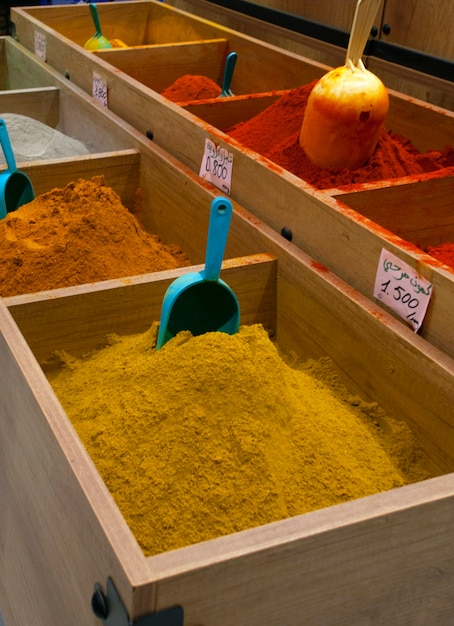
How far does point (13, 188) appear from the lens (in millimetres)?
1631

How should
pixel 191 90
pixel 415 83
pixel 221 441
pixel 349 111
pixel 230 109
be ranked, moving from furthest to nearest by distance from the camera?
pixel 191 90, pixel 415 83, pixel 230 109, pixel 349 111, pixel 221 441

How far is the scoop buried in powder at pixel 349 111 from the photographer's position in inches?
56.7

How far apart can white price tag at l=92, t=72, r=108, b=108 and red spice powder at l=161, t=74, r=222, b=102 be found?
0.26 metres

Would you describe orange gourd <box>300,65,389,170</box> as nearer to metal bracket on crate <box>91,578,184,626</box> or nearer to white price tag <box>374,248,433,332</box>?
white price tag <box>374,248,433,332</box>

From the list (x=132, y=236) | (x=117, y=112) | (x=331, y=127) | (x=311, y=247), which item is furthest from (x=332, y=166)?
(x=117, y=112)

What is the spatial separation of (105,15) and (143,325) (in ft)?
6.68

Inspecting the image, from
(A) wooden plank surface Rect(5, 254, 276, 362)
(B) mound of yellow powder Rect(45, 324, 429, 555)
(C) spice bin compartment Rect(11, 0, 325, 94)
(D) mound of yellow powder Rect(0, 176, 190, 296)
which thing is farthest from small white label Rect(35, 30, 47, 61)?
(B) mound of yellow powder Rect(45, 324, 429, 555)

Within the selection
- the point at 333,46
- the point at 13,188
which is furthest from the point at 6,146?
the point at 333,46

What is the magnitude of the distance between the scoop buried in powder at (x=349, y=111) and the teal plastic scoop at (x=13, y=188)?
621 millimetres

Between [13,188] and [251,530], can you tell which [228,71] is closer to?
[13,188]

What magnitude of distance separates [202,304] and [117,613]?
0.53 m

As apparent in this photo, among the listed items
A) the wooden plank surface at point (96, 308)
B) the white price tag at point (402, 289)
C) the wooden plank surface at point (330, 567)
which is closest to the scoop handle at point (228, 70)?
the wooden plank surface at point (96, 308)

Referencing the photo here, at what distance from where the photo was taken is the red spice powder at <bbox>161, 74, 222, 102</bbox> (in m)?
2.23

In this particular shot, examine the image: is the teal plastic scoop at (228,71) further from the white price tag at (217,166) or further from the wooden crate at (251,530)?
the white price tag at (217,166)
